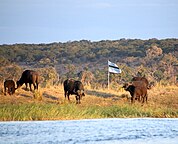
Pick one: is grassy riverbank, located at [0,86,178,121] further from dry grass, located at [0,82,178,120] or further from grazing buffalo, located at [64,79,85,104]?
grazing buffalo, located at [64,79,85,104]

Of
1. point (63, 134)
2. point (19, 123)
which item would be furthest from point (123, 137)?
point (19, 123)

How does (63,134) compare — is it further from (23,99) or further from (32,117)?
(23,99)

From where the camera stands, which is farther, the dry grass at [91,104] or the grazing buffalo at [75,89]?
the grazing buffalo at [75,89]

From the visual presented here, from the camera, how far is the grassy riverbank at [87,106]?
813 inches

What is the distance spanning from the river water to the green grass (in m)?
0.28

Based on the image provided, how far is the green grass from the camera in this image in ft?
66.4

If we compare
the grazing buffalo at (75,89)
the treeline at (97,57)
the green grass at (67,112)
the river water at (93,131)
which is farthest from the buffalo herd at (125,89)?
the treeline at (97,57)

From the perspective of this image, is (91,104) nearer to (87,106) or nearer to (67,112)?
(87,106)

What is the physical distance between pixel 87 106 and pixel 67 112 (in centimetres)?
450

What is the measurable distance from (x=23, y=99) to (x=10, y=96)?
2.97 ft

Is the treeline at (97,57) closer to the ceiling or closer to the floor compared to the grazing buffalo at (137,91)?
closer to the ceiling

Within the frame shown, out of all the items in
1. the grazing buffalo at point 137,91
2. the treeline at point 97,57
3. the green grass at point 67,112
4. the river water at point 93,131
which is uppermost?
the treeline at point 97,57

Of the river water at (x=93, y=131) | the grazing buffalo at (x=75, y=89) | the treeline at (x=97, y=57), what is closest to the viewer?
the river water at (x=93, y=131)

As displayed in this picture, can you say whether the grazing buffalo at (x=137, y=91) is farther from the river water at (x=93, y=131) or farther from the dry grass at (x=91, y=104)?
the river water at (x=93, y=131)
